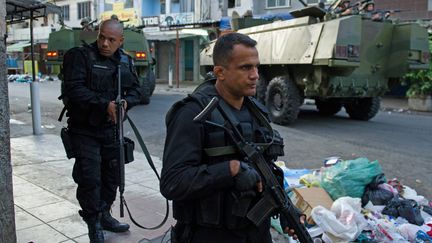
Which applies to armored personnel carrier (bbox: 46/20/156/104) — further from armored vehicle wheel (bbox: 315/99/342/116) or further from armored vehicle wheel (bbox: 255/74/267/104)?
armored vehicle wheel (bbox: 315/99/342/116)

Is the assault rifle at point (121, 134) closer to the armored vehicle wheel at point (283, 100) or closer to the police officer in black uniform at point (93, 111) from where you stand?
the police officer in black uniform at point (93, 111)

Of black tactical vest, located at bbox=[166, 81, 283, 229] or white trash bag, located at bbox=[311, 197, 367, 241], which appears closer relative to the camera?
black tactical vest, located at bbox=[166, 81, 283, 229]

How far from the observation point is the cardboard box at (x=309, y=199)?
148 inches

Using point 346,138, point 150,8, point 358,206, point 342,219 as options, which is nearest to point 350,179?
point 358,206

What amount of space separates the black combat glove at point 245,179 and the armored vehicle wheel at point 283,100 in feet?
23.9

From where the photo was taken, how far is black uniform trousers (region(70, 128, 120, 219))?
121 inches

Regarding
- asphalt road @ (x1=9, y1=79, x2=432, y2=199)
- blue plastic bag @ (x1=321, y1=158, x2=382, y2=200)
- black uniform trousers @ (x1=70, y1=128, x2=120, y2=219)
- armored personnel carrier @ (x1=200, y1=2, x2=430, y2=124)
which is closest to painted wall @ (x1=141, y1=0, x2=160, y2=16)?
asphalt road @ (x1=9, y1=79, x2=432, y2=199)

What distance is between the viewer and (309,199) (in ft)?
12.6

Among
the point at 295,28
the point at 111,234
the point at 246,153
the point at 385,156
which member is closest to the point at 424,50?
Result: the point at 295,28

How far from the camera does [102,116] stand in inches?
123

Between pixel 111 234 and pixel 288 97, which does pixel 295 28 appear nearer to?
A: pixel 288 97

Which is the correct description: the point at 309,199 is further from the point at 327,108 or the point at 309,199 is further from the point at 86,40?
the point at 86,40

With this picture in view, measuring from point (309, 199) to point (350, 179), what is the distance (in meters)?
0.56

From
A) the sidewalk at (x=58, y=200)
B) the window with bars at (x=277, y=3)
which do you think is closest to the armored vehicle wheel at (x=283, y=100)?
the sidewalk at (x=58, y=200)
